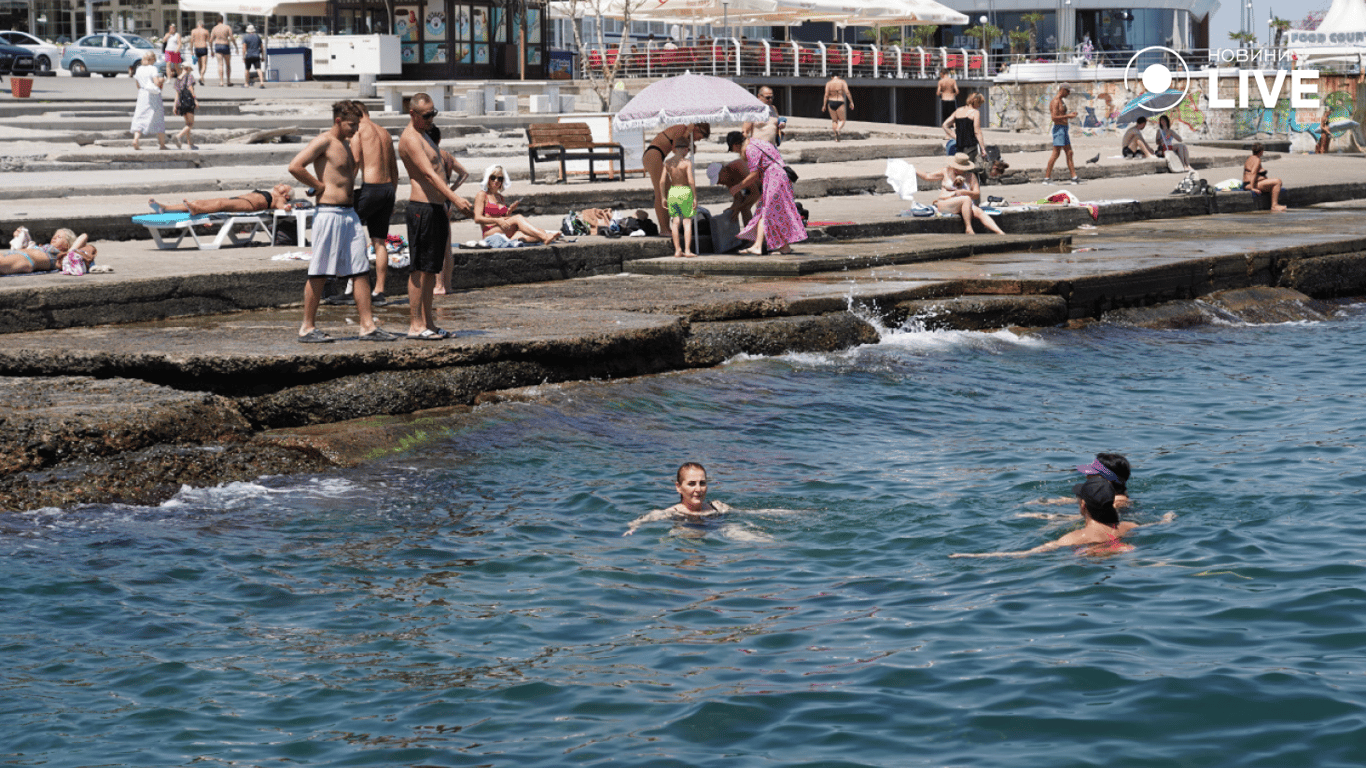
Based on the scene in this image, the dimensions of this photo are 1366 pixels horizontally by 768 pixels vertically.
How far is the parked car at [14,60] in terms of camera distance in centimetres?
3809

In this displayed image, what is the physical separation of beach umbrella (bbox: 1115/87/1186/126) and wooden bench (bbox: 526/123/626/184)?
24.4m

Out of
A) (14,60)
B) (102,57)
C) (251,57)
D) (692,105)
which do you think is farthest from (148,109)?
(102,57)

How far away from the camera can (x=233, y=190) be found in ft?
55.2

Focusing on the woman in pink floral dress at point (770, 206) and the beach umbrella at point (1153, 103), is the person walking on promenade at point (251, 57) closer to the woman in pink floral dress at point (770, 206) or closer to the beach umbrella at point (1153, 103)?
the beach umbrella at point (1153, 103)

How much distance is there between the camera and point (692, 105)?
1380 cm

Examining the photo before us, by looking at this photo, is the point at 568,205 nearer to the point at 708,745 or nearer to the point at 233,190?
the point at 233,190

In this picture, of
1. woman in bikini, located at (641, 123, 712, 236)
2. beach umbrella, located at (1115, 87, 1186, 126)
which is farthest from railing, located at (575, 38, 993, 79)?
woman in bikini, located at (641, 123, 712, 236)

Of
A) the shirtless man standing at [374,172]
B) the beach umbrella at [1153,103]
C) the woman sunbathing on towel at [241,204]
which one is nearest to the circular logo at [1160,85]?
the beach umbrella at [1153,103]

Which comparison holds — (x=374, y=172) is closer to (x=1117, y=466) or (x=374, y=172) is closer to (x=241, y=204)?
(x=241, y=204)

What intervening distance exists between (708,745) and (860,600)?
1.65 meters

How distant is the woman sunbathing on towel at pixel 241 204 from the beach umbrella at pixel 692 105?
134 inches

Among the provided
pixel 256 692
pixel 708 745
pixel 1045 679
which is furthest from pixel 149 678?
pixel 1045 679

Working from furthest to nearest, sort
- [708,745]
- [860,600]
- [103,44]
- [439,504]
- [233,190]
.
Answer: [103,44]
[233,190]
[439,504]
[860,600]
[708,745]

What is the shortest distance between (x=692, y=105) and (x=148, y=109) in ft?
33.7
